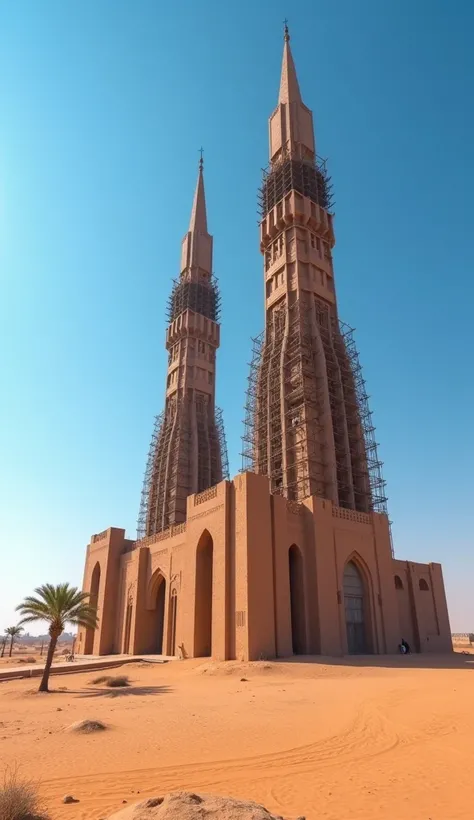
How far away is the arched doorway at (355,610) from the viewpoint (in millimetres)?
28672

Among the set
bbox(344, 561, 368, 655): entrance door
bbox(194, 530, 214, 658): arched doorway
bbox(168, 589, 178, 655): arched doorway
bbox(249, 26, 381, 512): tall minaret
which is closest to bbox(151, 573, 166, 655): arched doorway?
bbox(168, 589, 178, 655): arched doorway

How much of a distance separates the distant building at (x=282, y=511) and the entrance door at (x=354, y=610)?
0.10 metres

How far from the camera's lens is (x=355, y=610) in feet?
96.3

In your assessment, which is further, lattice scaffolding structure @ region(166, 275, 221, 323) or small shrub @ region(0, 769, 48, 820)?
lattice scaffolding structure @ region(166, 275, 221, 323)

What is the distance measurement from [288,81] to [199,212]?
17.9 metres

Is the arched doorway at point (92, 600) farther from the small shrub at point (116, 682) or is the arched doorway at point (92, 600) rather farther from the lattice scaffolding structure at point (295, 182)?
the lattice scaffolding structure at point (295, 182)

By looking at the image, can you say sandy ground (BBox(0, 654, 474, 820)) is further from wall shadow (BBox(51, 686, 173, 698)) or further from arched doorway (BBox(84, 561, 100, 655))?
arched doorway (BBox(84, 561, 100, 655))

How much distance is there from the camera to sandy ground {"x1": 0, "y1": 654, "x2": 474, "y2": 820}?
6.40 meters

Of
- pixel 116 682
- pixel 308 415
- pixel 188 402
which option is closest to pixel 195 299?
pixel 188 402

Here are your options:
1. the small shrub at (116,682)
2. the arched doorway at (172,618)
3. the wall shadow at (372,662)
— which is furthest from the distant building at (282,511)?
the small shrub at (116,682)

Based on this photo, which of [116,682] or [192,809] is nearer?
[192,809]

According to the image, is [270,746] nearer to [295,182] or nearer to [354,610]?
[354,610]

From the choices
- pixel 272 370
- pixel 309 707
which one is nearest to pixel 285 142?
→ pixel 272 370

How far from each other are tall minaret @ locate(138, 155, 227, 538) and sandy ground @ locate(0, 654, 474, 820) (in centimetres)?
3052
